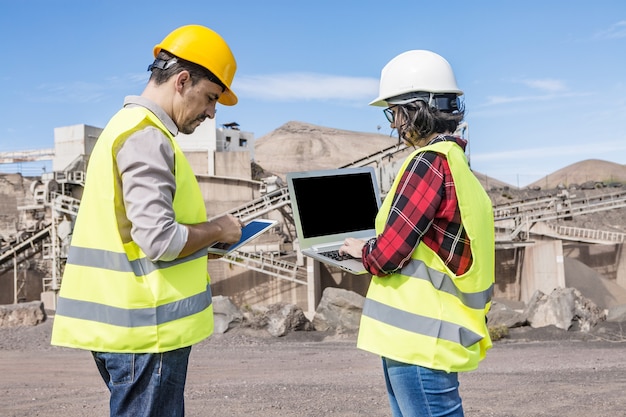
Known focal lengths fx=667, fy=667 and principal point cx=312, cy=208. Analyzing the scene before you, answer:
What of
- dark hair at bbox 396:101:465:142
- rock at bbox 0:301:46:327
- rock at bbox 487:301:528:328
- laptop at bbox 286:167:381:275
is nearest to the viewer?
dark hair at bbox 396:101:465:142

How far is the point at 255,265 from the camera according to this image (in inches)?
1011

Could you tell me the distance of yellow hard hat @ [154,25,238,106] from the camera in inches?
94.5

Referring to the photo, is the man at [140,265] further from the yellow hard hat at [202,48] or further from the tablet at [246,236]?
the tablet at [246,236]

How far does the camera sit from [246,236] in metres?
Answer: 2.69

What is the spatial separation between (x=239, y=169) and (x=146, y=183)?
119ft

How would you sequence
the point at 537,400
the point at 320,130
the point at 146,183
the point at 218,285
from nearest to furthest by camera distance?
the point at 146,183 → the point at 537,400 → the point at 218,285 → the point at 320,130

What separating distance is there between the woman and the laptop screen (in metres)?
0.87

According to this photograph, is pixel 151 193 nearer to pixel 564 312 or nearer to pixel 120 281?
pixel 120 281

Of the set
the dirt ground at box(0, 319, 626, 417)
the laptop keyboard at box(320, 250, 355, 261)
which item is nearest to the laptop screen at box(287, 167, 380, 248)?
the laptop keyboard at box(320, 250, 355, 261)

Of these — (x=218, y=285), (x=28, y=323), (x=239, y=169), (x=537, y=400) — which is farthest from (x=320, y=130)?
(x=537, y=400)

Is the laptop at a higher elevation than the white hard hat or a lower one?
lower

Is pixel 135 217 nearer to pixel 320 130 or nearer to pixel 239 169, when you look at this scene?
pixel 239 169

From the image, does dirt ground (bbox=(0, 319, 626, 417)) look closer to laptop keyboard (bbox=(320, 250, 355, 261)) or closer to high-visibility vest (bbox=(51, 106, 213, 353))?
laptop keyboard (bbox=(320, 250, 355, 261))

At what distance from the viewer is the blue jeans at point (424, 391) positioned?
2.35 metres
